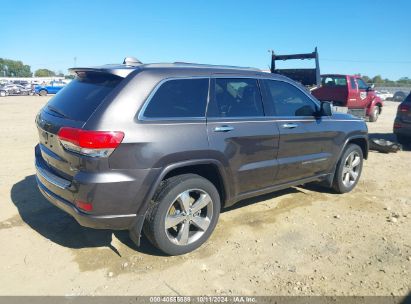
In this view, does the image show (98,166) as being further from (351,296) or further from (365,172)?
(365,172)

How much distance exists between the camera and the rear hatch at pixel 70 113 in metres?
3.18

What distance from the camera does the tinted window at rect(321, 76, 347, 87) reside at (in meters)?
14.1

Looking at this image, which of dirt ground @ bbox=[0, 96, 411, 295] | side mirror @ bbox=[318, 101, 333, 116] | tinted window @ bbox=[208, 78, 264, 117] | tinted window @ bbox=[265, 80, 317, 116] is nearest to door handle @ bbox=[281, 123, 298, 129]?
tinted window @ bbox=[265, 80, 317, 116]

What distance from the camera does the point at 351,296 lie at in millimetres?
3066

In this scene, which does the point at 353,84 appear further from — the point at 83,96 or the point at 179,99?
the point at 83,96

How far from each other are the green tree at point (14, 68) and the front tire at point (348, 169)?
135664 mm

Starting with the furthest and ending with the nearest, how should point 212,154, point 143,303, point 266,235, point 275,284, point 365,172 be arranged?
point 365,172
point 266,235
point 212,154
point 275,284
point 143,303

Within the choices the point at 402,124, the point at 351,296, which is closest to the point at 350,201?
the point at 351,296

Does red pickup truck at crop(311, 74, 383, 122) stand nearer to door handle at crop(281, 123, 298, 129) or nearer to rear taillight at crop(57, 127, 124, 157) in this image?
door handle at crop(281, 123, 298, 129)

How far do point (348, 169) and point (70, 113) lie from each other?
4167 millimetres

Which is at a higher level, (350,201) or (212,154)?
(212,154)

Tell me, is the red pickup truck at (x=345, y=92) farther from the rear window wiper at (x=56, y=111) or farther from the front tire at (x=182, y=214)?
the rear window wiper at (x=56, y=111)

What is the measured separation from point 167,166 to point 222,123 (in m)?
0.80

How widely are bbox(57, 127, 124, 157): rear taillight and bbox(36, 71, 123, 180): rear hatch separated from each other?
0.26 feet
